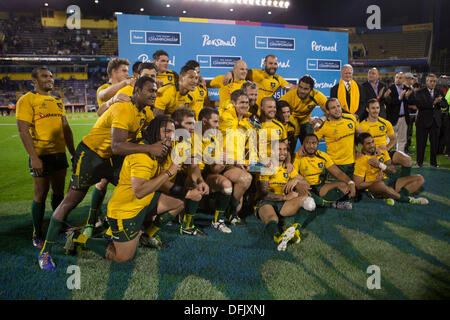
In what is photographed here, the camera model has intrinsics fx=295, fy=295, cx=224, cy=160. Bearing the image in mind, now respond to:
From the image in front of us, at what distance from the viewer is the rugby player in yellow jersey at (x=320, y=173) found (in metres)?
4.35

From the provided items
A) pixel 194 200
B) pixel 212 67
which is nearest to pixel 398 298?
pixel 194 200

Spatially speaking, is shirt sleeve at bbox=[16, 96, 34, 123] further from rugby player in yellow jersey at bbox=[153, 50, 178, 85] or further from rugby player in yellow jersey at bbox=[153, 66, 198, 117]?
rugby player in yellow jersey at bbox=[153, 50, 178, 85]

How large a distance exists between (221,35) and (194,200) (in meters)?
4.60

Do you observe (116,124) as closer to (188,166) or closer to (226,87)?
(188,166)

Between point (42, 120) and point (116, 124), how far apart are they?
114 centimetres

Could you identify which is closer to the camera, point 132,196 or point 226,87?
point 132,196

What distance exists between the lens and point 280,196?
12.5 ft

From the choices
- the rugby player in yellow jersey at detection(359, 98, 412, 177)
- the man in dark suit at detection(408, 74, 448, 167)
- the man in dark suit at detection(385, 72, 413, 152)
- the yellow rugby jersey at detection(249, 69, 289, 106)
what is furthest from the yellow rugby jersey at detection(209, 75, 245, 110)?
the man in dark suit at detection(408, 74, 448, 167)

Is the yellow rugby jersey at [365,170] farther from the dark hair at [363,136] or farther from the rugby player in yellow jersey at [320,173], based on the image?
the rugby player in yellow jersey at [320,173]

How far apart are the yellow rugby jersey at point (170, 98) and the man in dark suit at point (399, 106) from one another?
5.51 meters

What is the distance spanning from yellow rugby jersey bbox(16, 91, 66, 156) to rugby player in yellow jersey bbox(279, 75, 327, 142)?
3488 millimetres

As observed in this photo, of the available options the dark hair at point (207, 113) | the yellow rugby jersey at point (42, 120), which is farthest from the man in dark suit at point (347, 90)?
the yellow rugby jersey at point (42, 120)

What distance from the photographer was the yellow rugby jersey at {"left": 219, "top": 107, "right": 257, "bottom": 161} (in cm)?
396

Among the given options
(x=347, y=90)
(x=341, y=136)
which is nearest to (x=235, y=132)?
(x=341, y=136)
